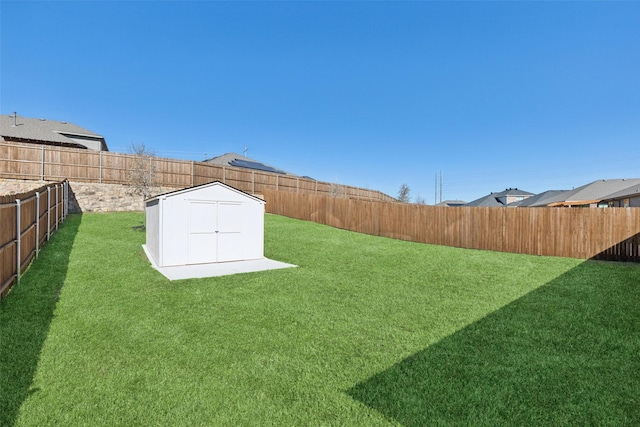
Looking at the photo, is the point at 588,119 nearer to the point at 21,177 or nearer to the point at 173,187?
the point at 173,187

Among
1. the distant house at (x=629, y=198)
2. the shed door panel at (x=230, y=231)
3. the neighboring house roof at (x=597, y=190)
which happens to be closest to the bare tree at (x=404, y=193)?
the neighboring house roof at (x=597, y=190)

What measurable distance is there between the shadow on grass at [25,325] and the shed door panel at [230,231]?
3.71 m

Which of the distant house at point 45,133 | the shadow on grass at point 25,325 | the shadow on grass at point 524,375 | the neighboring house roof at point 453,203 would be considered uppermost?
the distant house at point 45,133

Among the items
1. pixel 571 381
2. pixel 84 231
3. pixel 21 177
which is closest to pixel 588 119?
pixel 571 381

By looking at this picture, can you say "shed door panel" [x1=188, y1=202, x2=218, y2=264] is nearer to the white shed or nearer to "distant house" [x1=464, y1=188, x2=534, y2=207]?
the white shed

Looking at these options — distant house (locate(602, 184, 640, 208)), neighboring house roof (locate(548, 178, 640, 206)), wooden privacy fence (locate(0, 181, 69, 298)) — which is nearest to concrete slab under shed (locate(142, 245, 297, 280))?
wooden privacy fence (locate(0, 181, 69, 298))

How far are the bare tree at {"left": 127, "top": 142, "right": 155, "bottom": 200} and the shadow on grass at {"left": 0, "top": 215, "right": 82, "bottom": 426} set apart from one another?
8938 mm

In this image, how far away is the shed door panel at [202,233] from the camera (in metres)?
8.50

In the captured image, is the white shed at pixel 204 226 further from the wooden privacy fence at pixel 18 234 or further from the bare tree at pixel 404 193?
the bare tree at pixel 404 193

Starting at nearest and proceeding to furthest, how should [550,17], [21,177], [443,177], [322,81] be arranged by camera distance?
[550,17]
[21,177]
[322,81]
[443,177]

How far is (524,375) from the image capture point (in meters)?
3.23

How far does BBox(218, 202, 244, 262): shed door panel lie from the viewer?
9.01 meters

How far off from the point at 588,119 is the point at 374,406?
109ft

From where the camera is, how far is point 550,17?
12.2 metres
